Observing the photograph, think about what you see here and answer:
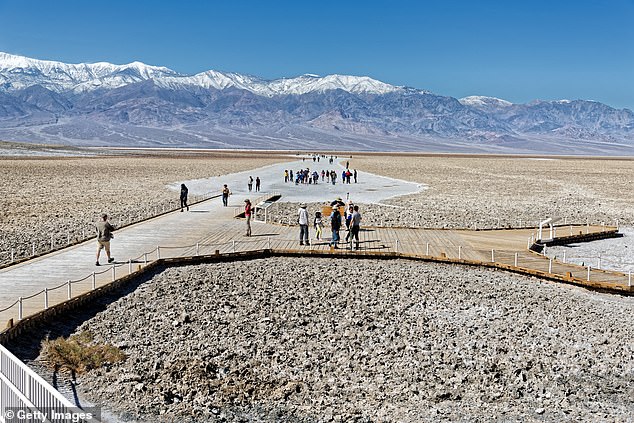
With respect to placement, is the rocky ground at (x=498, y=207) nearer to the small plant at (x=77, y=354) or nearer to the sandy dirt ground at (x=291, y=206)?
the sandy dirt ground at (x=291, y=206)

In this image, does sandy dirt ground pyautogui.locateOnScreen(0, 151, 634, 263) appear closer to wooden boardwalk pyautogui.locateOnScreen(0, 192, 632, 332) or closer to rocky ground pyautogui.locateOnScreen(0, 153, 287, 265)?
rocky ground pyautogui.locateOnScreen(0, 153, 287, 265)

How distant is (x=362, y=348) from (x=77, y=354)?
15.8 feet

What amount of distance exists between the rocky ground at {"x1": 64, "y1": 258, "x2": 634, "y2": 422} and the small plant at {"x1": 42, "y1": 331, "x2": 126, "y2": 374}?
316 mm

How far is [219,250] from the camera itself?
Answer: 64.4ft

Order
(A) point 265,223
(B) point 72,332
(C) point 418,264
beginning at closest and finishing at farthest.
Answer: (B) point 72,332, (C) point 418,264, (A) point 265,223

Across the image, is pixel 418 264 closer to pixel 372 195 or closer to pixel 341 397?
pixel 341 397

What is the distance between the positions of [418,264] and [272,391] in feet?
29.7

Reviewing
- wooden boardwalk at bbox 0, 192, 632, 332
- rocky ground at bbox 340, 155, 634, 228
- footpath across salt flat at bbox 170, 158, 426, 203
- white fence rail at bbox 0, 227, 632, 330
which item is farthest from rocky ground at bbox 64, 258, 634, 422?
footpath across salt flat at bbox 170, 158, 426, 203

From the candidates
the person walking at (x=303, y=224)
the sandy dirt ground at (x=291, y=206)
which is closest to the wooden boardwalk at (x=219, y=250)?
the person walking at (x=303, y=224)

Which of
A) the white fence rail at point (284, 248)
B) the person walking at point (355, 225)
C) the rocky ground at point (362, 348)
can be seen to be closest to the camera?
the rocky ground at point (362, 348)

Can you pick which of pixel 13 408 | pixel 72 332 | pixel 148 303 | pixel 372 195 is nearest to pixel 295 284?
pixel 148 303

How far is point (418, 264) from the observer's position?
19.2 meters

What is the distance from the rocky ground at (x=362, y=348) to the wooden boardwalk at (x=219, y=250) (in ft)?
3.30

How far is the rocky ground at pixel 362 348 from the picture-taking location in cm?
1042
